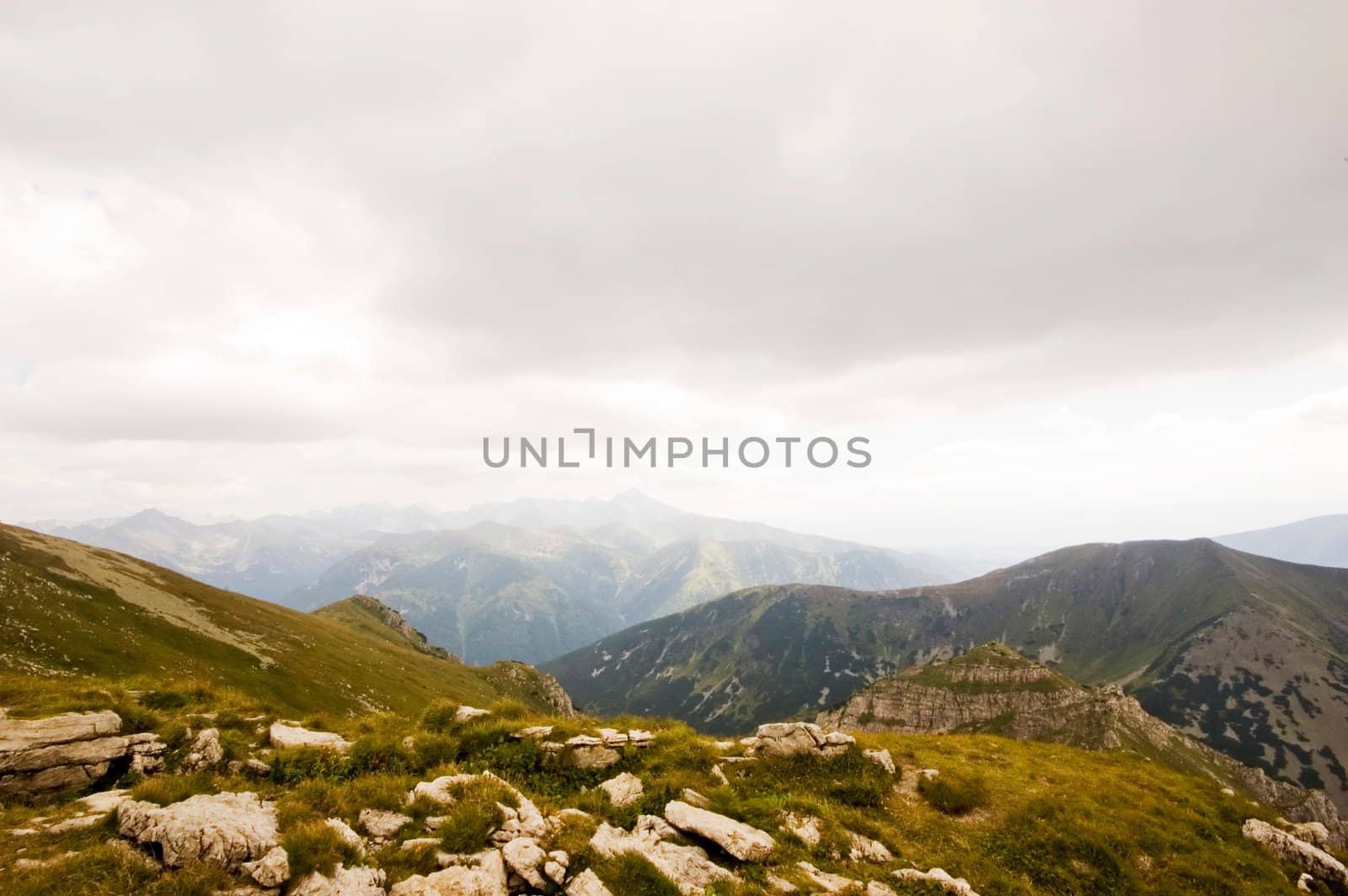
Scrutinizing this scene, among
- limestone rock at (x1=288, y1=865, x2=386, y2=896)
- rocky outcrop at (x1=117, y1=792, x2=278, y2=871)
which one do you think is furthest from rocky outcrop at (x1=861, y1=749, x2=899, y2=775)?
rocky outcrop at (x1=117, y1=792, x2=278, y2=871)

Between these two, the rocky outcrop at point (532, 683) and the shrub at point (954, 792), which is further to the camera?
the rocky outcrop at point (532, 683)

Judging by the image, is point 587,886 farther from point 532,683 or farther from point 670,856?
point 532,683

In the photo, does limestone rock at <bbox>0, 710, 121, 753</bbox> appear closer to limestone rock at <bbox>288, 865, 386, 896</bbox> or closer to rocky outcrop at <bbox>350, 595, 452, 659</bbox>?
limestone rock at <bbox>288, 865, 386, 896</bbox>

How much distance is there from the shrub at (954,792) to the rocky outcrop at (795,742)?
2.71 m

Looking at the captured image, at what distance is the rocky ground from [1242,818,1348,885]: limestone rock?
6cm

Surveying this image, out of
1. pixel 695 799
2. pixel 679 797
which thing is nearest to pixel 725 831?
pixel 695 799

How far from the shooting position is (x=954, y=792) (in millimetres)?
17594

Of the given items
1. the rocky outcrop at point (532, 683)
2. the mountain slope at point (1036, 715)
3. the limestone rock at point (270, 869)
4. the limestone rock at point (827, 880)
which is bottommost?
the mountain slope at point (1036, 715)

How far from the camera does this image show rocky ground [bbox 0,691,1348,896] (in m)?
10.0

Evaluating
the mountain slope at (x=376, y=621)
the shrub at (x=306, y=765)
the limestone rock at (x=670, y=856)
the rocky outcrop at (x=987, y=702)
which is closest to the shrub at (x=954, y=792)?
the limestone rock at (x=670, y=856)

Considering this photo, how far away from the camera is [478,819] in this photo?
38.8 ft

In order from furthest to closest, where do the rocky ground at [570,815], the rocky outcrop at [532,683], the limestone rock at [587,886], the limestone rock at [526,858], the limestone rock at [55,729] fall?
1. the rocky outcrop at [532,683]
2. the limestone rock at [55,729]
3. the limestone rock at [526,858]
4. the limestone rock at [587,886]
5. the rocky ground at [570,815]

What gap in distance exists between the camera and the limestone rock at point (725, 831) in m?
12.4

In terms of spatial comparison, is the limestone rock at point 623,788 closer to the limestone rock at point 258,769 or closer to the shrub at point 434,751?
the shrub at point 434,751
